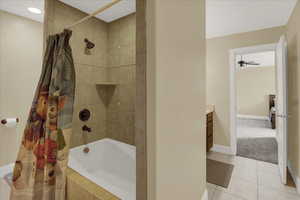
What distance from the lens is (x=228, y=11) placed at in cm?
219

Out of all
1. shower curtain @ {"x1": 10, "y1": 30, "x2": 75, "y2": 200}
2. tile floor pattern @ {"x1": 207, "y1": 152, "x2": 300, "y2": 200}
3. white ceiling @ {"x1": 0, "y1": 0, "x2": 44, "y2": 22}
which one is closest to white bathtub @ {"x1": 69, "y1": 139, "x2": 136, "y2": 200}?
shower curtain @ {"x1": 10, "y1": 30, "x2": 75, "y2": 200}

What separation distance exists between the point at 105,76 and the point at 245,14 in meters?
2.41

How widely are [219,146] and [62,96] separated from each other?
10.2 ft

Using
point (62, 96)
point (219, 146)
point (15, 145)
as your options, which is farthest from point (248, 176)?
point (15, 145)

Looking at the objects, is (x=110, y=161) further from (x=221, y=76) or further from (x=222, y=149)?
(x=221, y=76)

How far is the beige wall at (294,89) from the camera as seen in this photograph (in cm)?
189

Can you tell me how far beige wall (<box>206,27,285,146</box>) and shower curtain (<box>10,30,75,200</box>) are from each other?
2.83 metres

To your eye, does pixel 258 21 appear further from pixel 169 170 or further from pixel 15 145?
pixel 15 145

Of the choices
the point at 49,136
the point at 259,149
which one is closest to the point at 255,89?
the point at 259,149

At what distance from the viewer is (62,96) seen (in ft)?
3.89

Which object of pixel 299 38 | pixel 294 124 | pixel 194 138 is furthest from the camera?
pixel 294 124

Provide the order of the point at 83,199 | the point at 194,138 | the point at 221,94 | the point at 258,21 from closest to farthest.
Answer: the point at 83,199, the point at 194,138, the point at 258,21, the point at 221,94

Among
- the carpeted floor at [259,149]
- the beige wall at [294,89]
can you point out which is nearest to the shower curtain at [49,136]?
the beige wall at [294,89]

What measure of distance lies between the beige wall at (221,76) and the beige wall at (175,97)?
74.1 inches
